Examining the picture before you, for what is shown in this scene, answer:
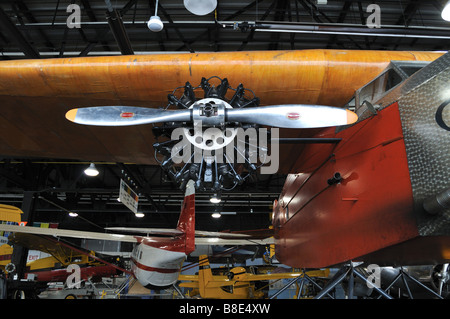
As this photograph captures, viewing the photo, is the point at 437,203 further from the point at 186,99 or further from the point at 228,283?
the point at 228,283

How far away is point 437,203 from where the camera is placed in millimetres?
1864

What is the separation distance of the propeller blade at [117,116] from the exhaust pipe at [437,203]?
2097 mm

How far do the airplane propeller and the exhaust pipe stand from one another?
91 cm

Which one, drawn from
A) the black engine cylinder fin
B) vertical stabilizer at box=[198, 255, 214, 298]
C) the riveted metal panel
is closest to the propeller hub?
the black engine cylinder fin

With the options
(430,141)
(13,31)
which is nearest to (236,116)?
(430,141)

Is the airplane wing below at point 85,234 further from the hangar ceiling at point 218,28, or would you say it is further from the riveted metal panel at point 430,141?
the riveted metal panel at point 430,141

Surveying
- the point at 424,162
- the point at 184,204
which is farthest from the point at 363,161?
the point at 184,204

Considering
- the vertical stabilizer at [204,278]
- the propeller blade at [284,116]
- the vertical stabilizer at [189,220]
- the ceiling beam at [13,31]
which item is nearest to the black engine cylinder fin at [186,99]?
the propeller blade at [284,116]

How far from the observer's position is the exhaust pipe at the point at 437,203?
1775mm

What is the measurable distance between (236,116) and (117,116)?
Answer: 3.78ft

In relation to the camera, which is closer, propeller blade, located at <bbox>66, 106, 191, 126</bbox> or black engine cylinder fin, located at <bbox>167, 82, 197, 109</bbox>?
propeller blade, located at <bbox>66, 106, 191, 126</bbox>

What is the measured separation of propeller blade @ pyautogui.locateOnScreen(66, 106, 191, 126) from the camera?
283 cm

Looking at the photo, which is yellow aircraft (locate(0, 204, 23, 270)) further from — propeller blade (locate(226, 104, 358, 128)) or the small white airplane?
propeller blade (locate(226, 104, 358, 128))
